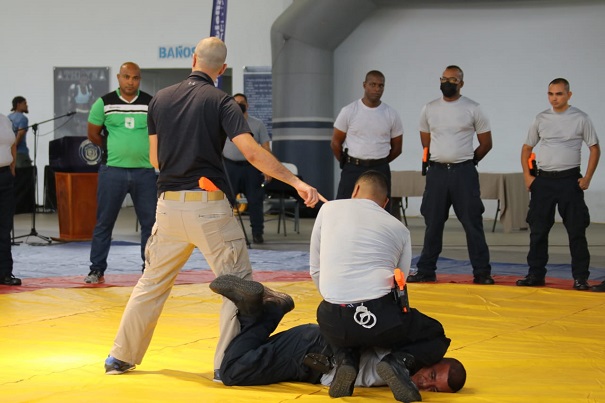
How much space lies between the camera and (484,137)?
7.52m

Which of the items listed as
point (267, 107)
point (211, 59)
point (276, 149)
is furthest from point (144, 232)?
point (267, 107)

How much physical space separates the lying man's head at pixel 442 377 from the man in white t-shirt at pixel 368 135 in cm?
385

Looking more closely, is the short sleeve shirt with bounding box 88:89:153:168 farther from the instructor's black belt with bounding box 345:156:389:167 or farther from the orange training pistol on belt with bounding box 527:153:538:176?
the orange training pistol on belt with bounding box 527:153:538:176

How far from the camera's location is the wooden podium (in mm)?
10586

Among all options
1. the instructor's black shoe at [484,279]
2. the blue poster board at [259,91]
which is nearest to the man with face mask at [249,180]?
the instructor's black shoe at [484,279]

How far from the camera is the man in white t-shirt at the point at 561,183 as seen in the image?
710 centimetres

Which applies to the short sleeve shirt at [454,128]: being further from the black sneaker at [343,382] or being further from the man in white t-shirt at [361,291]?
the black sneaker at [343,382]

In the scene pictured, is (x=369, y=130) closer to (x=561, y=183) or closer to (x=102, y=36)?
(x=561, y=183)

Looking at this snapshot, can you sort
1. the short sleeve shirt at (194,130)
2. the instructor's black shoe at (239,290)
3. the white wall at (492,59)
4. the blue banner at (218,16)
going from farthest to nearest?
the white wall at (492,59) → the blue banner at (218,16) → the short sleeve shirt at (194,130) → the instructor's black shoe at (239,290)

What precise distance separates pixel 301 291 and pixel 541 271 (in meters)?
1.78

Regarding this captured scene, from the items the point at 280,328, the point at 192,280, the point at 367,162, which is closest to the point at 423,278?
the point at 367,162

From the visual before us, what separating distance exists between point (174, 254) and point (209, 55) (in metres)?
0.87

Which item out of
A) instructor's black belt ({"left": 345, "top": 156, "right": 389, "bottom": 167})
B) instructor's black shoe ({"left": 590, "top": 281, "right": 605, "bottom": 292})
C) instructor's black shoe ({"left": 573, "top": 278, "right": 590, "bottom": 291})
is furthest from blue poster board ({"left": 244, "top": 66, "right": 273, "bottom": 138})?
instructor's black shoe ({"left": 590, "top": 281, "right": 605, "bottom": 292})

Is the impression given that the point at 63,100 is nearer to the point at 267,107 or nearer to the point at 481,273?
the point at 267,107
